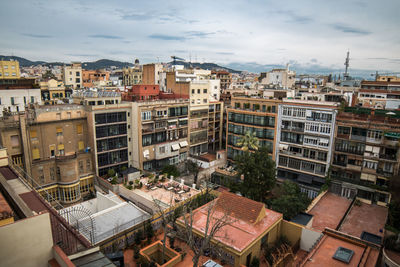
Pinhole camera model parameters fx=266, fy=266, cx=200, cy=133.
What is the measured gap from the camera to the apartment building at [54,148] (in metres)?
39.4

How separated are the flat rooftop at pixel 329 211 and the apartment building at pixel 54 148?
1460 inches

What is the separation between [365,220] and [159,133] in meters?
37.4

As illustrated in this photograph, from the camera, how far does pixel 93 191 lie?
4691cm

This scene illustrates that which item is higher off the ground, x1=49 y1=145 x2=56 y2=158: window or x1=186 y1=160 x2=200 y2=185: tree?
x1=49 y1=145 x2=56 y2=158: window

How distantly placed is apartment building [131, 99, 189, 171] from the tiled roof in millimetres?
24982

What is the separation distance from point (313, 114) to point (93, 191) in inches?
1641

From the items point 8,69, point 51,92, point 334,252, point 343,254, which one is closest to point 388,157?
point 334,252

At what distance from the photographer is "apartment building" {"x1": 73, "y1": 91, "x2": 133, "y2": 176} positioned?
45094mm

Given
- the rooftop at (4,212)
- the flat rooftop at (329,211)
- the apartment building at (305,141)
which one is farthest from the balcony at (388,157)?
the rooftop at (4,212)

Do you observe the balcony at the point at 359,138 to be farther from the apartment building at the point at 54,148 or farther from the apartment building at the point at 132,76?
the apartment building at the point at 132,76

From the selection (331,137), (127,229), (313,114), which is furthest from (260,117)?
(127,229)

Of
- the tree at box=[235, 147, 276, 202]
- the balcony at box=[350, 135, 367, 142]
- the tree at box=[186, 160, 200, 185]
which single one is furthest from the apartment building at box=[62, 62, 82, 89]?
the balcony at box=[350, 135, 367, 142]

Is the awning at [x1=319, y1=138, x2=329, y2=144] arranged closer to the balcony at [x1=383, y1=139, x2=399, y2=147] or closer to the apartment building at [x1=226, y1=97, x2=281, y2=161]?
the balcony at [x1=383, y1=139, x2=399, y2=147]

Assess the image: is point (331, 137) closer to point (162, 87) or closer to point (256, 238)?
point (256, 238)
